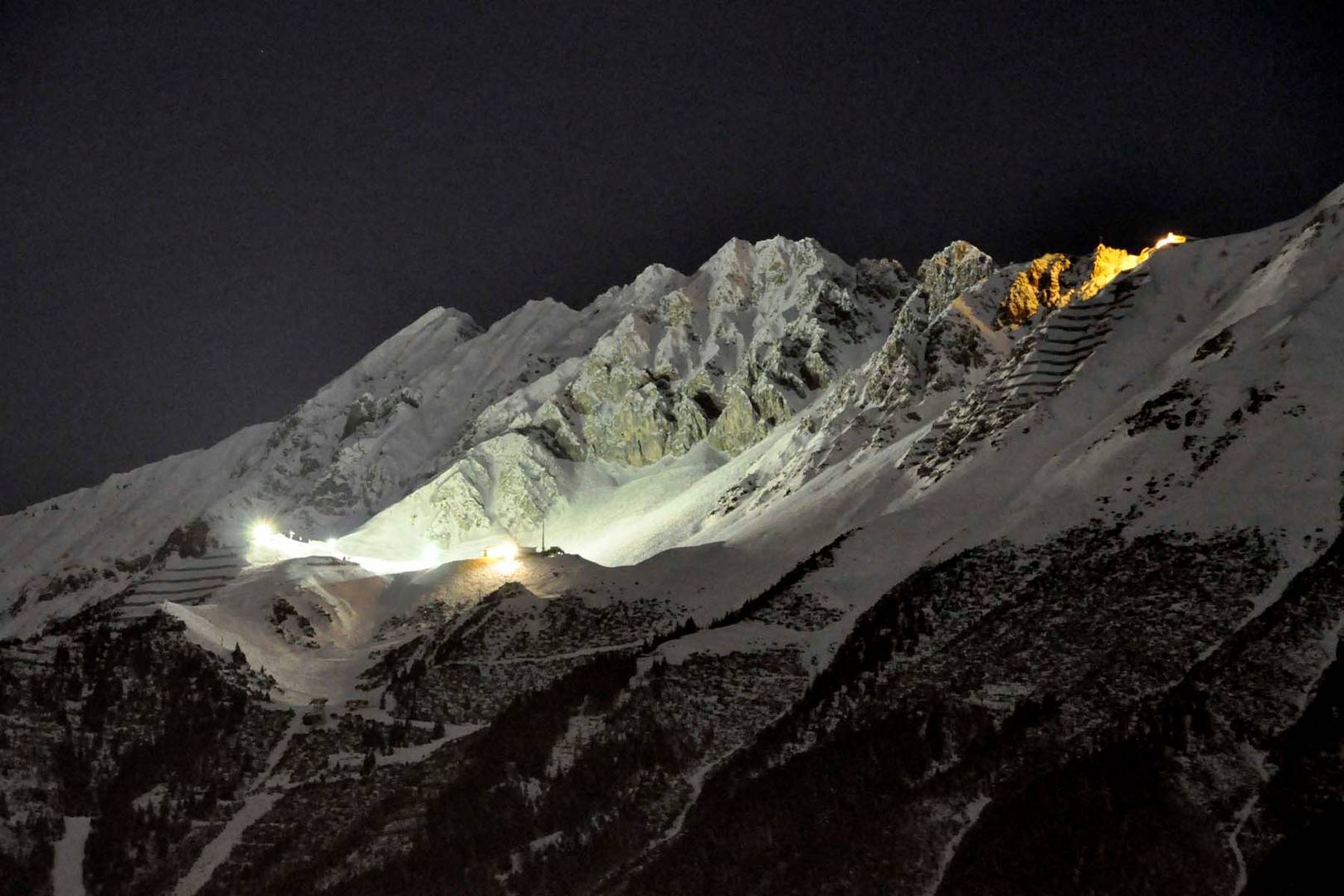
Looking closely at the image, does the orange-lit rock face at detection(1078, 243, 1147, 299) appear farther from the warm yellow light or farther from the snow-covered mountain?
the warm yellow light

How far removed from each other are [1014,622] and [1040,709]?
421 inches

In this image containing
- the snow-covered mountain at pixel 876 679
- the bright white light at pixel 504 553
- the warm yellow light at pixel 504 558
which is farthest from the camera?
the bright white light at pixel 504 553

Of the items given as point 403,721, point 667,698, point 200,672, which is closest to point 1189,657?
point 667,698

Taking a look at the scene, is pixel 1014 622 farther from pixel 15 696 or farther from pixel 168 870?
pixel 15 696

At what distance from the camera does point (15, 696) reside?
11975 cm

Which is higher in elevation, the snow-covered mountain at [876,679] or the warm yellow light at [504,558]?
the warm yellow light at [504,558]

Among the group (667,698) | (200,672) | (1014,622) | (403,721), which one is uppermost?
(200,672)

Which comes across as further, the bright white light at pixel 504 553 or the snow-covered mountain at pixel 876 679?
the bright white light at pixel 504 553

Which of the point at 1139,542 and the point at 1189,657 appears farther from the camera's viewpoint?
the point at 1139,542

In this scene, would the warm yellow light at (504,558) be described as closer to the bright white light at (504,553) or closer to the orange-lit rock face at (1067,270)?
the bright white light at (504,553)

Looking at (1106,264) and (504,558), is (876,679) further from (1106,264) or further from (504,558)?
(1106,264)

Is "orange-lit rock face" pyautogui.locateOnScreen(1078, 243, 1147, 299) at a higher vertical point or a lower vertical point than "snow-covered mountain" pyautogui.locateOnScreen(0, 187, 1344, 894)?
higher

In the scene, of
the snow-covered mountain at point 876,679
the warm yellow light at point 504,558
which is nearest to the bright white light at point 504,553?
the warm yellow light at point 504,558

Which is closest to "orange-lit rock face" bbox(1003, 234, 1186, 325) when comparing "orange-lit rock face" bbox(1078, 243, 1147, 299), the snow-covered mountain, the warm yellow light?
"orange-lit rock face" bbox(1078, 243, 1147, 299)
